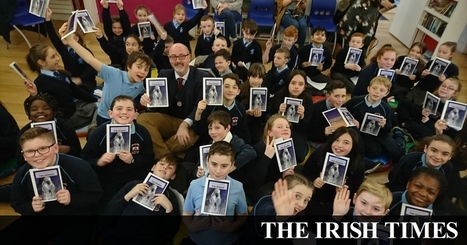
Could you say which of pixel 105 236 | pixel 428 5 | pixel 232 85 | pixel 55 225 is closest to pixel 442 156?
A: pixel 232 85

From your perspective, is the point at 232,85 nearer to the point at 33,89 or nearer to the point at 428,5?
the point at 33,89

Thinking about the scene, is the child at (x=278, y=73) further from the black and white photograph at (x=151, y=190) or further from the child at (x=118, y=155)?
the black and white photograph at (x=151, y=190)

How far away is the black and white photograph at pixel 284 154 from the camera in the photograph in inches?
116

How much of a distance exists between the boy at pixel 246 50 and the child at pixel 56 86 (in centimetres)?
213

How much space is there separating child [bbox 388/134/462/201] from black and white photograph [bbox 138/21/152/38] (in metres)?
3.99

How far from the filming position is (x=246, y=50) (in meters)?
5.26

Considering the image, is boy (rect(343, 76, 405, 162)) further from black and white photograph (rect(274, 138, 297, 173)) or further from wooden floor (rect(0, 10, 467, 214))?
black and white photograph (rect(274, 138, 297, 173))

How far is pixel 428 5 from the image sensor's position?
6754 mm

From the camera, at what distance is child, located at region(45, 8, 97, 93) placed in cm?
459

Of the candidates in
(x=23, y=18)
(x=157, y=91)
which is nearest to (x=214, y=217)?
(x=157, y=91)

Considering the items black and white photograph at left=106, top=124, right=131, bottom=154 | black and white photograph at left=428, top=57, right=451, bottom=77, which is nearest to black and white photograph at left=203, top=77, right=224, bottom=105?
black and white photograph at left=106, top=124, right=131, bottom=154

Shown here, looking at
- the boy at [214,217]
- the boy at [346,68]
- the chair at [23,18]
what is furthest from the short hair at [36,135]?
the chair at [23,18]

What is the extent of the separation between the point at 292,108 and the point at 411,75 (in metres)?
2.41

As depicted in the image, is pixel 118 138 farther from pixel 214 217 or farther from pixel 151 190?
pixel 214 217
